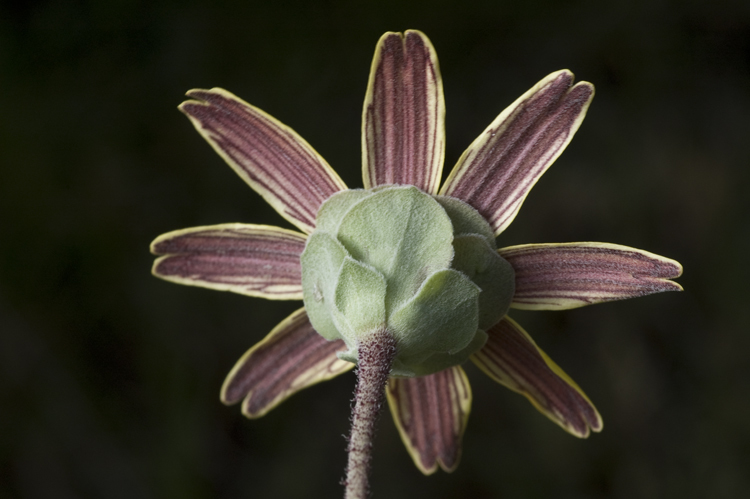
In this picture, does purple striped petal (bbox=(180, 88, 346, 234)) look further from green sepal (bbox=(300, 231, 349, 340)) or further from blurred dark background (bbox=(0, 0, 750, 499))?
blurred dark background (bbox=(0, 0, 750, 499))

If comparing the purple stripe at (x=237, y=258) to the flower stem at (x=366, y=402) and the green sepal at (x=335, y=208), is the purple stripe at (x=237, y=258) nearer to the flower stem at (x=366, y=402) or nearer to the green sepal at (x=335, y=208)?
the green sepal at (x=335, y=208)

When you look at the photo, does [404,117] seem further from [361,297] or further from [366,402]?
[366,402]

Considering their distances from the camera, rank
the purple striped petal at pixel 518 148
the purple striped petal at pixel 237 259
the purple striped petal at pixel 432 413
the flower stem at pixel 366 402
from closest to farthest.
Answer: the flower stem at pixel 366 402, the purple striped petal at pixel 518 148, the purple striped petal at pixel 237 259, the purple striped petal at pixel 432 413

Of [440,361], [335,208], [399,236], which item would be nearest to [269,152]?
[335,208]

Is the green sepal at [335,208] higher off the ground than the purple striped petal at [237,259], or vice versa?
the green sepal at [335,208]

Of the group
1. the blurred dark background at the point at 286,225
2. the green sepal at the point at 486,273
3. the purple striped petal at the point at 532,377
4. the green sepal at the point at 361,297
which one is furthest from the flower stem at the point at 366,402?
the blurred dark background at the point at 286,225

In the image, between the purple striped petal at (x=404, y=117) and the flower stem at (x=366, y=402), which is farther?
the purple striped petal at (x=404, y=117)
